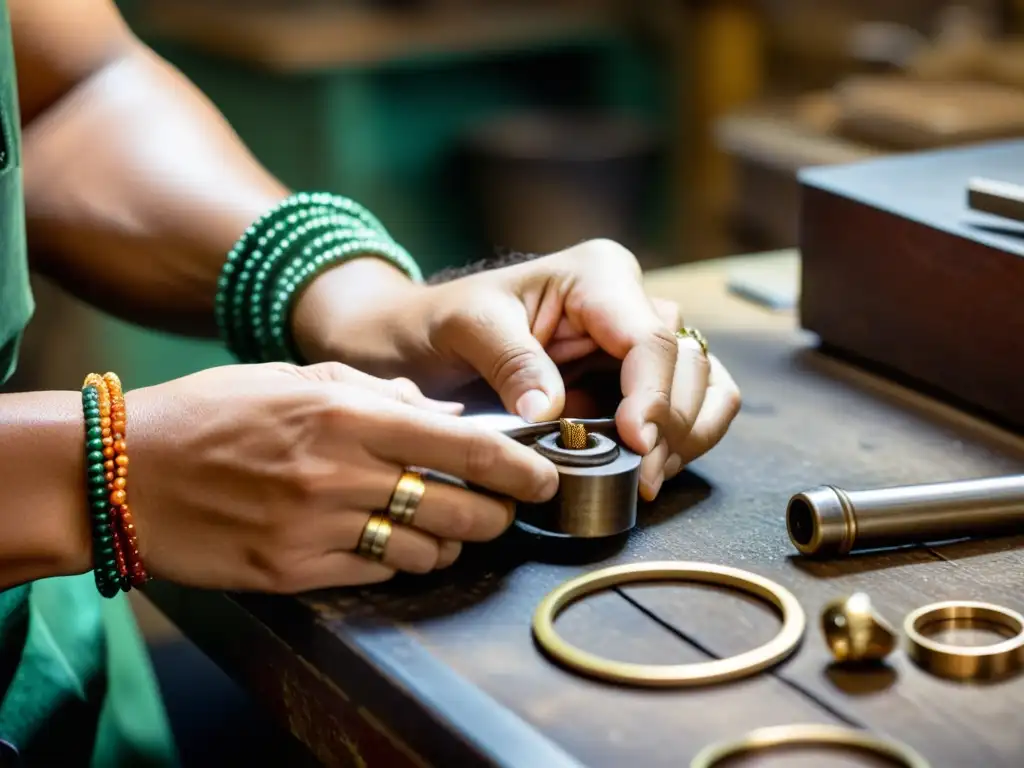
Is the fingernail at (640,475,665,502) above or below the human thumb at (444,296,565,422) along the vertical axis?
below

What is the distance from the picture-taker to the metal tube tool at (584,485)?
790mm

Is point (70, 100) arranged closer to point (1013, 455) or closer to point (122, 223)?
point (122, 223)

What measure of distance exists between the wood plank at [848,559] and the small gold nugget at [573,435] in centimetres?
7

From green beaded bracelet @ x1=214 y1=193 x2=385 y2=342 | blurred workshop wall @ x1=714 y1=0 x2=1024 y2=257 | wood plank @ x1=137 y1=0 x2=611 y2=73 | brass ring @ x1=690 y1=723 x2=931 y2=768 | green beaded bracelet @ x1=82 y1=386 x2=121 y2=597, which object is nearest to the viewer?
brass ring @ x1=690 y1=723 x2=931 y2=768

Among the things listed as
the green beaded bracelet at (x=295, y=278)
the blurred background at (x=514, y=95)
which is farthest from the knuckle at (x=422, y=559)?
the blurred background at (x=514, y=95)

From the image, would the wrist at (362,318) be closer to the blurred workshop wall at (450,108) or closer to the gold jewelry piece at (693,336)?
the gold jewelry piece at (693,336)

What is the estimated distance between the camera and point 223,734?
1.12 meters

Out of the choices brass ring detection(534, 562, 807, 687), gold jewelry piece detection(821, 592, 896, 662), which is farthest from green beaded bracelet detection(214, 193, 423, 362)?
gold jewelry piece detection(821, 592, 896, 662)

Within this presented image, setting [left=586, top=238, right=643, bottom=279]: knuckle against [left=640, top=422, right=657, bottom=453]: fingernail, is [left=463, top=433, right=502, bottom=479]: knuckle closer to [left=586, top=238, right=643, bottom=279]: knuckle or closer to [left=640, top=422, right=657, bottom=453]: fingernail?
[left=640, top=422, right=657, bottom=453]: fingernail

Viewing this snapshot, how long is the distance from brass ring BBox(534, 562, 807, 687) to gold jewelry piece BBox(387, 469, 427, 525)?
0.09 metres

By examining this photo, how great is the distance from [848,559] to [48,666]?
1.80 feet

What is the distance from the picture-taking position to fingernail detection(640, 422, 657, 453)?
837 mm

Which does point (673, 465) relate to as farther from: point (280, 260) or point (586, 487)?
point (280, 260)

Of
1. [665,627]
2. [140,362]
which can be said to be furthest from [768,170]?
[665,627]
